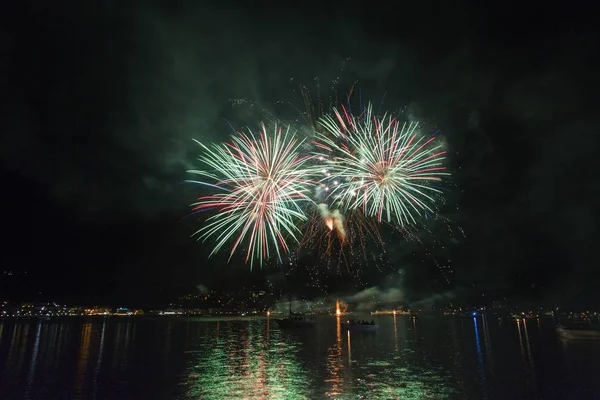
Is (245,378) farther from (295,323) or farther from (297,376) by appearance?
(295,323)

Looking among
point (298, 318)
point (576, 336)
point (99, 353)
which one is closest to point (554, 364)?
point (576, 336)

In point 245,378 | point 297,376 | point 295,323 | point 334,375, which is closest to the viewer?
point 245,378

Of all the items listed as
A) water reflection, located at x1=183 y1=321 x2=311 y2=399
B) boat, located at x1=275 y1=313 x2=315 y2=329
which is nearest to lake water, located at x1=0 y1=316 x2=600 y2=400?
water reflection, located at x1=183 y1=321 x2=311 y2=399

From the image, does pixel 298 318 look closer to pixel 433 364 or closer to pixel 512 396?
pixel 433 364

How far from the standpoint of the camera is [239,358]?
4175 cm

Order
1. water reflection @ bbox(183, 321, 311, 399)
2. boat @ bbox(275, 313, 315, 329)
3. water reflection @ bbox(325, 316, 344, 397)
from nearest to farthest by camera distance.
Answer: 1. water reflection @ bbox(183, 321, 311, 399)
2. water reflection @ bbox(325, 316, 344, 397)
3. boat @ bbox(275, 313, 315, 329)

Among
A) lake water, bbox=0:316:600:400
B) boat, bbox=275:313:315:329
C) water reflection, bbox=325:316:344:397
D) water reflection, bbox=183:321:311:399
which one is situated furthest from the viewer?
boat, bbox=275:313:315:329

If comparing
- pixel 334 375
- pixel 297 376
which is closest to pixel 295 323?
pixel 334 375

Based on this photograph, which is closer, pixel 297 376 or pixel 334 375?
pixel 297 376

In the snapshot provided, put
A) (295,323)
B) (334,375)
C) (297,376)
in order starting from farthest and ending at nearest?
(295,323) < (334,375) < (297,376)

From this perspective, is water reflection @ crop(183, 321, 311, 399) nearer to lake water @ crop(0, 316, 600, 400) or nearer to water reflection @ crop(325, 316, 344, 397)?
lake water @ crop(0, 316, 600, 400)

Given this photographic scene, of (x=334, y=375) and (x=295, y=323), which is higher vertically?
(x=295, y=323)

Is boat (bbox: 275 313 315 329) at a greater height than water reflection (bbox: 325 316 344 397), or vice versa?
boat (bbox: 275 313 315 329)

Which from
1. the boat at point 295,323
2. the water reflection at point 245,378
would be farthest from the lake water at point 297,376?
the boat at point 295,323
